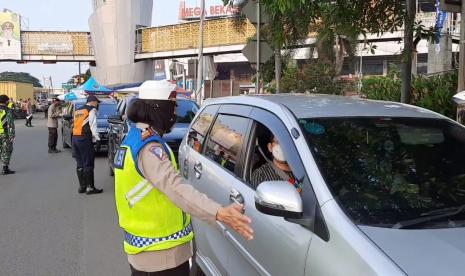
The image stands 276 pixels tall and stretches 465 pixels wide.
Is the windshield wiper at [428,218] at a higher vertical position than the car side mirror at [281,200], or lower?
lower

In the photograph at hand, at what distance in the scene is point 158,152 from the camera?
2.57m

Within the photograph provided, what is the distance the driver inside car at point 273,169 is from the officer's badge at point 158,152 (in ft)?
2.67

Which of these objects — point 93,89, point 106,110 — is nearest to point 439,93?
point 106,110

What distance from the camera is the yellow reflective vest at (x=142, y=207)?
8.66 feet

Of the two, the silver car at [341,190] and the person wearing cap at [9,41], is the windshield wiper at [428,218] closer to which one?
the silver car at [341,190]

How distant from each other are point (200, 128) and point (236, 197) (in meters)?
1.61

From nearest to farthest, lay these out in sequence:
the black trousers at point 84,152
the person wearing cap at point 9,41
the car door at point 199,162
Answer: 1. the car door at point 199,162
2. the black trousers at point 84,152
3. the person wearing cap at point 9,41

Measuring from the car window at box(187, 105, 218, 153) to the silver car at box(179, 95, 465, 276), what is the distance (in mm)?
495

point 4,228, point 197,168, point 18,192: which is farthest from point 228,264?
point 18,192

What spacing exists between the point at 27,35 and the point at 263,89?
33207 millimetres

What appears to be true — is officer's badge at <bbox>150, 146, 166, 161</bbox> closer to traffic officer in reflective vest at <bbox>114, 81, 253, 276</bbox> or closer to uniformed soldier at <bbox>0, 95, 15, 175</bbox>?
traffic officer in reflective vest at <bbox>114, 81, 253, 276</bbox>

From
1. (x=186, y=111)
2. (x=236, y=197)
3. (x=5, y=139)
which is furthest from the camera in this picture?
(x=5, y=139)

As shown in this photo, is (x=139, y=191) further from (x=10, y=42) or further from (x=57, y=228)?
(x=10, y=42)

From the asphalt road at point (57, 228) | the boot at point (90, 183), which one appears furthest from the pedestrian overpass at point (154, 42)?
the boot at point (90, 183)
